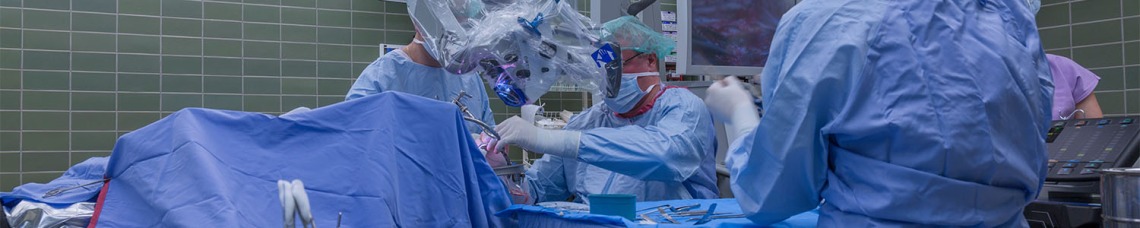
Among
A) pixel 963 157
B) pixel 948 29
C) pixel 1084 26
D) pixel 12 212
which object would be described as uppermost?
pixel 1084 26

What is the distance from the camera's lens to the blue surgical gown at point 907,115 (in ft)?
5.15

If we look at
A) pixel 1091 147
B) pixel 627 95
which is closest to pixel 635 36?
pixel 627 95

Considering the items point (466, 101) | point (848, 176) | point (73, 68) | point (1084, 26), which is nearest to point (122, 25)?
point (73, 68)

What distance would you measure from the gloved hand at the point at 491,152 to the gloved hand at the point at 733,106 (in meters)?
0.81

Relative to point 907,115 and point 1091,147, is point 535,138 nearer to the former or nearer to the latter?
point 907,115

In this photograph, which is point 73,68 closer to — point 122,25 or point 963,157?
point 122,25

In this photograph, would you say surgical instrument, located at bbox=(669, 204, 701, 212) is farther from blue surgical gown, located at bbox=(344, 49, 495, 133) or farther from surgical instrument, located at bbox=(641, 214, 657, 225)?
blue surgical gown, located at bbox=(344, 49, 495, 133)

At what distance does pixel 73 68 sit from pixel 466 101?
297cm

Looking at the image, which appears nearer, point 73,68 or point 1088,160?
point 1088,160

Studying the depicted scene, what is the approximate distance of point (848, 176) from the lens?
5.47 ft

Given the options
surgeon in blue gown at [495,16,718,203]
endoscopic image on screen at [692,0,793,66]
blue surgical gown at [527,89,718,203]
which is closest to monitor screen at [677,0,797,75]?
endoscopic image on screen at [692,0,793,66]

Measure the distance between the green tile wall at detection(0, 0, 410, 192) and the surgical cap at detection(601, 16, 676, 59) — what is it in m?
2.86

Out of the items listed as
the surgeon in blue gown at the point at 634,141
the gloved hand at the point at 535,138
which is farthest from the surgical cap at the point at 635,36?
the gloved hand at the point at 535,138

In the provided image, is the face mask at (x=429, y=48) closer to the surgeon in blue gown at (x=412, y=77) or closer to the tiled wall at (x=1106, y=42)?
the surgeon in blue gown at (x=412, y=77)
